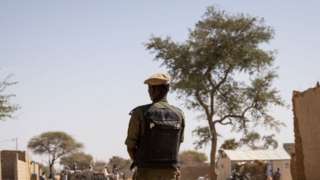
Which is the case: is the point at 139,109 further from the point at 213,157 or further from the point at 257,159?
the point at 257,159

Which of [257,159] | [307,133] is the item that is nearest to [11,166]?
[257,159]

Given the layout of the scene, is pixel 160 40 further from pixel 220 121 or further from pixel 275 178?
pixel 275 178

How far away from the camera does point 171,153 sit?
5.52 meters

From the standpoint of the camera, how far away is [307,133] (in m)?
19.2

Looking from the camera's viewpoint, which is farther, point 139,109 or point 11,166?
point 11,166

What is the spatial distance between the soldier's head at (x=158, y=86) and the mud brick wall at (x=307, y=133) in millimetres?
13120

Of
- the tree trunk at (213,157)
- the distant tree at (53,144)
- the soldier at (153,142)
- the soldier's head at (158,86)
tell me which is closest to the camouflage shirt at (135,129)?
the soldier at (153,142)

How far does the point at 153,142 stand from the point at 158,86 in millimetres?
499

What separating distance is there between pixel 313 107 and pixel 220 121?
21.1m

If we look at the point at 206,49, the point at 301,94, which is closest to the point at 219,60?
the point at 206,49

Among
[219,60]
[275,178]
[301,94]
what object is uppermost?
[219,60]

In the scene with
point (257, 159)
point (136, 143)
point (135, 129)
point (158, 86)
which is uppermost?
point (158, 86)

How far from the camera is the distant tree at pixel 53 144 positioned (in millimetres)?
85000

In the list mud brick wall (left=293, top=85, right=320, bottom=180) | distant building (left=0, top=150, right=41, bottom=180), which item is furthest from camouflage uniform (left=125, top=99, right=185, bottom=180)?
distant building (left=0, top=150, right=41, bottom=180)
